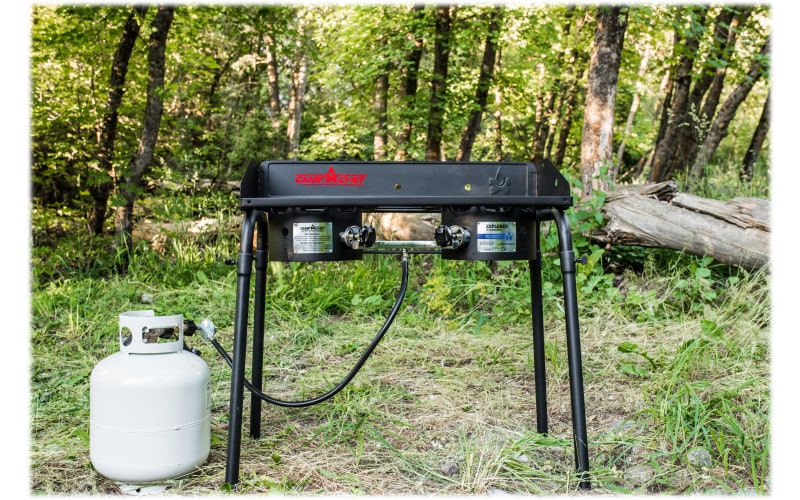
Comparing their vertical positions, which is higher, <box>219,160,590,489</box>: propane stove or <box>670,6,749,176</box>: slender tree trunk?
<box>670,6,749,176</box>: slender tree trunk

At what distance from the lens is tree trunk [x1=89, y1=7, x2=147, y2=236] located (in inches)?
247

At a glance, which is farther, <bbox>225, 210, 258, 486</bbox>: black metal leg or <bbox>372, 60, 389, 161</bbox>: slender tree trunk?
<bbox>372, 60, 389, 161</bbox>: slender tree trunk

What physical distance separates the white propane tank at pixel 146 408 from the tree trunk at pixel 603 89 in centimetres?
406

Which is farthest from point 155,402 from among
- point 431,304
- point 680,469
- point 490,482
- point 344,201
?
point 431,304

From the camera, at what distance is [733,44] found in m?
8.98

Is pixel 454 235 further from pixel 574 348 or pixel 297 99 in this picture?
pixel 297 99

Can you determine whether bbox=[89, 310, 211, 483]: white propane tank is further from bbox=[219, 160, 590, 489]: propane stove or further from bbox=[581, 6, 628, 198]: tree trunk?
bbox=[581, 6, 628, 198]: tree trunk

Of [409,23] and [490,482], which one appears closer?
[490,482]

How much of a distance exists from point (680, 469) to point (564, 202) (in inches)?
40.3

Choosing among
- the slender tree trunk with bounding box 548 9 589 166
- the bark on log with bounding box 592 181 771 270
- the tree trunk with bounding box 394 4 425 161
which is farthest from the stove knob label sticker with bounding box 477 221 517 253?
the slender tree trunk with bounding box 548 9 589 166

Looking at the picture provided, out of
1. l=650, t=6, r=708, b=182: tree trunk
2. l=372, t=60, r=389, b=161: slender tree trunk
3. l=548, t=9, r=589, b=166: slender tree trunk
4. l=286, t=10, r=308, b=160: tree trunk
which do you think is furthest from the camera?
l=548, t=9, r=589, b=166: slender tree trunk

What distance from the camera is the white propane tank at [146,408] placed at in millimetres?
1921

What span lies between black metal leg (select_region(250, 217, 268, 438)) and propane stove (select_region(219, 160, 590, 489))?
95mm
